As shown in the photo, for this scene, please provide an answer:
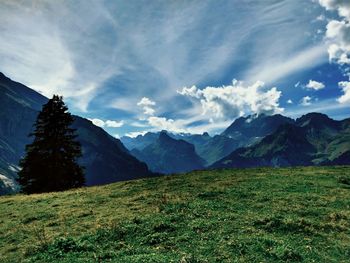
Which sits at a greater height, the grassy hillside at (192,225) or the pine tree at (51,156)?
the pine tree at (51,156)

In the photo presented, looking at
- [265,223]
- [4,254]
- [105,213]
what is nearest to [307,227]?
[265,223]

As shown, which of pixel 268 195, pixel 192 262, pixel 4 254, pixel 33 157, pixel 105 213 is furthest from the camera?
pixel 33 157

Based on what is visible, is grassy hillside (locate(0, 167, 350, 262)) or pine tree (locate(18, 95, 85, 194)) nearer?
grassy hillside (locate(0, 167, 350, 262))

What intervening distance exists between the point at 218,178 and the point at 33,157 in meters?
35.8

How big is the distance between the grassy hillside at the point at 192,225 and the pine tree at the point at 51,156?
74.5ft

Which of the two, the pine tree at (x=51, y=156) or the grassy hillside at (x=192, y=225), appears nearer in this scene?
the grassy hillside at (x=192, y=225)

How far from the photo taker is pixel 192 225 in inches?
859

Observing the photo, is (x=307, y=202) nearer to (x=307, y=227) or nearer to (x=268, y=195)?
(x=268, y=195)

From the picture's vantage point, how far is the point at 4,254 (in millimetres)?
20547

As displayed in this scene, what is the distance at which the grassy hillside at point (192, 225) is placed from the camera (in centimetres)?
1767

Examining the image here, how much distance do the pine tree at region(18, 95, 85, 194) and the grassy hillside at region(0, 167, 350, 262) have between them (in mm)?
22714

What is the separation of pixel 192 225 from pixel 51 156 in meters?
45.5

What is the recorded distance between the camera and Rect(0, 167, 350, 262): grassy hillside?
17672mm

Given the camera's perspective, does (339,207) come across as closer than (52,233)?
No
